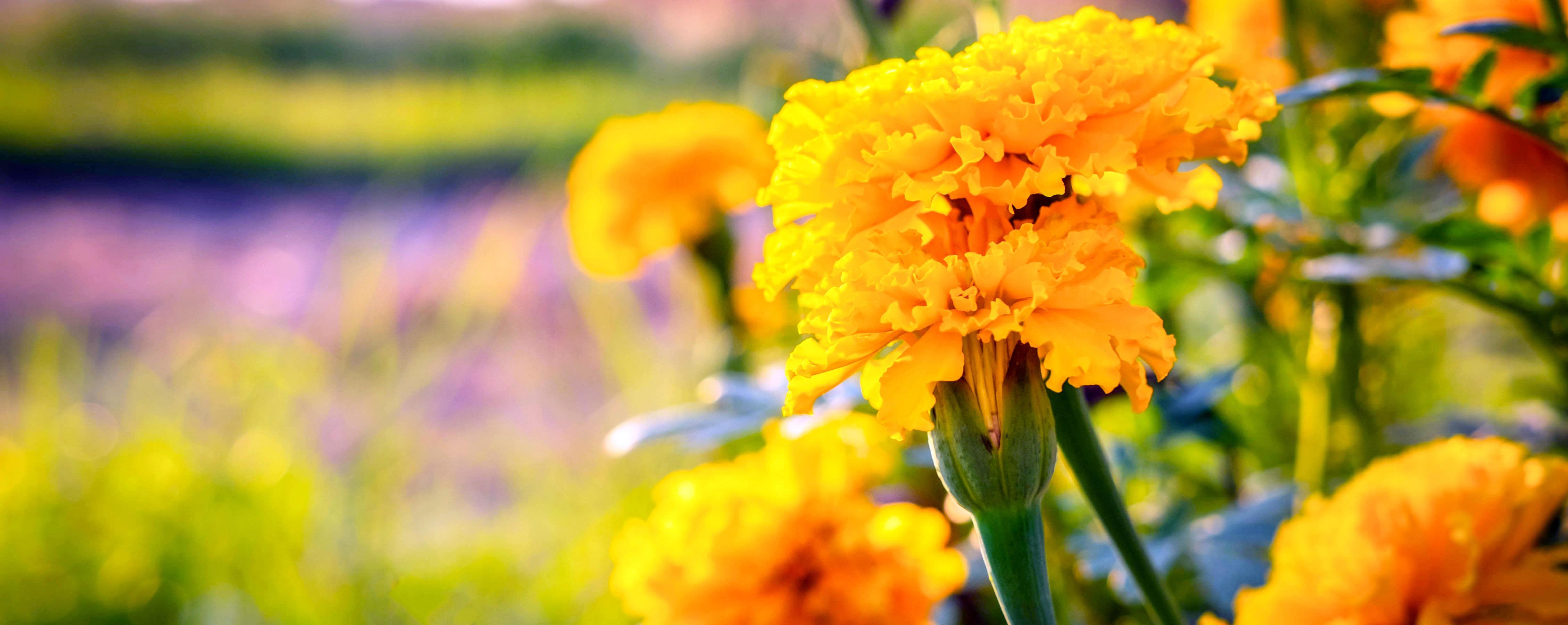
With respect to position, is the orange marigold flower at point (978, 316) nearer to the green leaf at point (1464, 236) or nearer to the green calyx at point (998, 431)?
the green calyx at point (998, 431)

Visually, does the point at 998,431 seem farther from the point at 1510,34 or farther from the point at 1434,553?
the point at 1510,34

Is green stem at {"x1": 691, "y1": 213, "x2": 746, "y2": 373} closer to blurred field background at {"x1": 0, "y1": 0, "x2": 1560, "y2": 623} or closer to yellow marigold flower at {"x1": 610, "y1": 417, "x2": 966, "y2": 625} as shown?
blurred field background at {"x1": 0, "y1": 0, "x2": 1560, "y2": 623}

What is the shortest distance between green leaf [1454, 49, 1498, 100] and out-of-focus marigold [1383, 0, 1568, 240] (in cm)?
7

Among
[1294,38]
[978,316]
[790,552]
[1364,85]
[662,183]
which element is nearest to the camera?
[978,316]

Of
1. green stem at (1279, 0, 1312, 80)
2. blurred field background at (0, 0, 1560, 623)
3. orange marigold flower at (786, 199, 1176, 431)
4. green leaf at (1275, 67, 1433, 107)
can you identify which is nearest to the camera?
orange marigold flower at (786, 199, 1176, 431)

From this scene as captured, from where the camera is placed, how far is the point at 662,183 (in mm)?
976

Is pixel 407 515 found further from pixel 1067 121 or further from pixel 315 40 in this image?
pixel 315 40

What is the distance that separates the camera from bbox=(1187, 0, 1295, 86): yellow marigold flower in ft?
2.27

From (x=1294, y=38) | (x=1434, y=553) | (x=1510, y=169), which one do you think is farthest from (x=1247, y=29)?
(x=1434, y=553)

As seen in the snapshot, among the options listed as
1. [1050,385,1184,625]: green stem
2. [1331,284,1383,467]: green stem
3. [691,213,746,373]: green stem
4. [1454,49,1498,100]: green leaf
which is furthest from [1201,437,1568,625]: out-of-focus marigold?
[691,213,746,373]: green stem

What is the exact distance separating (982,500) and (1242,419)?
24.6 inches

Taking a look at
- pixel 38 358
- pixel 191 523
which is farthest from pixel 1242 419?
pixel 38 358

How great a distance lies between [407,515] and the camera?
5.06 ft

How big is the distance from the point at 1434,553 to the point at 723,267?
0.68 meters
